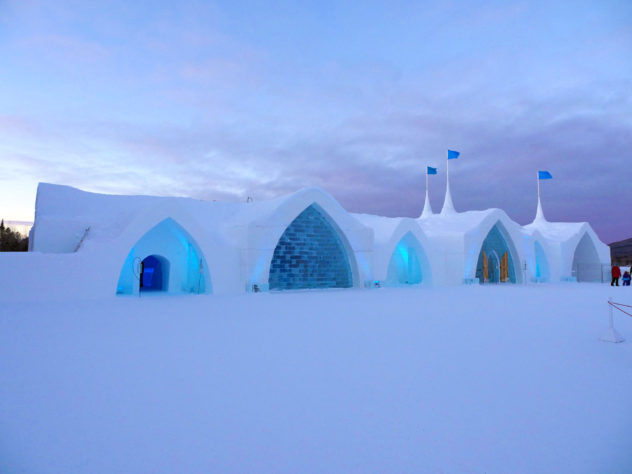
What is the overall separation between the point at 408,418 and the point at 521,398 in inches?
46.9

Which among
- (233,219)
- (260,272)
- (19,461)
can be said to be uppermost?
(233,219)

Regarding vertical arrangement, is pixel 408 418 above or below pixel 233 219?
below

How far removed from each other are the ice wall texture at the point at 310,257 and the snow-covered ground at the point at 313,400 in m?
11.2

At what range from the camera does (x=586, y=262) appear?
3309cm

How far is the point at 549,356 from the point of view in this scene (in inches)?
208

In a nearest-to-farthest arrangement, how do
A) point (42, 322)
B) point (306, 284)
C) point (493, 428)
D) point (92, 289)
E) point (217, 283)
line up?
point (493, 428)
point (42, 322)
point (92, 289)
point (217, 283)
point (306, 284)

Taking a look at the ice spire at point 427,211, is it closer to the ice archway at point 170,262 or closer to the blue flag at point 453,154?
the blue flag at point 453,154

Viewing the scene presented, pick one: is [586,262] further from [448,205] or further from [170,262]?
[170,262]

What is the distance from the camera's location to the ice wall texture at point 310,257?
1839 centimetres

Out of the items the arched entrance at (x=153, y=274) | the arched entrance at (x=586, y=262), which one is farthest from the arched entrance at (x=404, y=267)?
the arched entrance at (x=586, y=262)

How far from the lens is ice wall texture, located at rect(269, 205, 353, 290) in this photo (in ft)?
60.3

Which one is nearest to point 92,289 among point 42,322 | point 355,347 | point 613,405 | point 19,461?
point 42,322

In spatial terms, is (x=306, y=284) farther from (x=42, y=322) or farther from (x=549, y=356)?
(x=549, y=356)

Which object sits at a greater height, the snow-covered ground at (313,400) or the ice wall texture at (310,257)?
the ice wall texture at (310,257)
